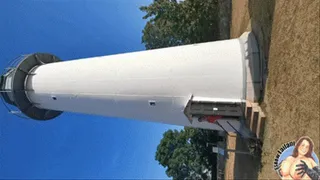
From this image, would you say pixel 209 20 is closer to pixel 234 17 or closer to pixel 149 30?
pixel 234 17

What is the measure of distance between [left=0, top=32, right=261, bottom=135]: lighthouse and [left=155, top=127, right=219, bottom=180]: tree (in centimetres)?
2394

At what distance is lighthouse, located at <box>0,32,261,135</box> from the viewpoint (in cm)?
1228

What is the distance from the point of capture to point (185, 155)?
134 feet

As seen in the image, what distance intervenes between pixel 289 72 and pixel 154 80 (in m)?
4.73

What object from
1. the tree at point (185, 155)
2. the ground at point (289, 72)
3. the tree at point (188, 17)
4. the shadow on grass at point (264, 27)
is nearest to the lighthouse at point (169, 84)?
the shadow on grass at point (264, 27)

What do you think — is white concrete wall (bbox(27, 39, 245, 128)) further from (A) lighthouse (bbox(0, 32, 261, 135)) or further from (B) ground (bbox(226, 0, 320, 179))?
(B) ground (bbox(226, 0, 320, 179))

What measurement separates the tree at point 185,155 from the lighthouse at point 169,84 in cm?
2394

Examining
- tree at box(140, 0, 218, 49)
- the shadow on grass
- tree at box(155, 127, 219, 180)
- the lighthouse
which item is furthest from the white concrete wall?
tree at box(155, 127, 219, 180)

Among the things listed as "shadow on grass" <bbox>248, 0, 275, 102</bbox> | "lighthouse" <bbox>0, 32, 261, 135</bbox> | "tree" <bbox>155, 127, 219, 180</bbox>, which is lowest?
"tree" <bbox>155, 127, 219, 180</bbox>

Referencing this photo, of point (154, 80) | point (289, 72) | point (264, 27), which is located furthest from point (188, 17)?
point (289, 72)

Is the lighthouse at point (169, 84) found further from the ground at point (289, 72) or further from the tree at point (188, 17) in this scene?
the tree at point (188, 17)

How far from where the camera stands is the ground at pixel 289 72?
32.0 feet

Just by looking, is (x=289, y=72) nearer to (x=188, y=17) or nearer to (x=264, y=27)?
(x=264, y=27)

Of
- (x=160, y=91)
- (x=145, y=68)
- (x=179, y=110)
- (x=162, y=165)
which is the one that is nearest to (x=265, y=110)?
(x=179, y=110)
